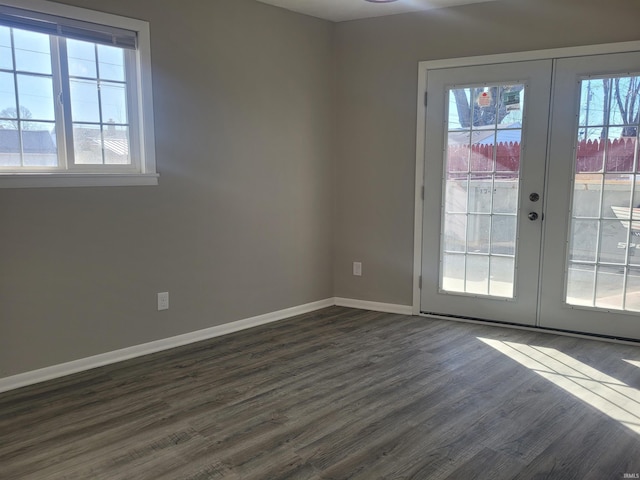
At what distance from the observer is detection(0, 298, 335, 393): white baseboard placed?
3.03 metres

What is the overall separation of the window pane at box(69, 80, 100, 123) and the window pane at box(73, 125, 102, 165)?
0.18ft

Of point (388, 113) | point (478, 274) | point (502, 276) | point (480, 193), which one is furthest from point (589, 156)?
point (388, 113)

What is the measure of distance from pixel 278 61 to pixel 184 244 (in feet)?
5.57

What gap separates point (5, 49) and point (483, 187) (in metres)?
3.37

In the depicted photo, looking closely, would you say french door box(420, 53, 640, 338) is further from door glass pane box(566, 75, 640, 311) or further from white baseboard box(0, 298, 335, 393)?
white baseboard box(0, 298, 335, 393)

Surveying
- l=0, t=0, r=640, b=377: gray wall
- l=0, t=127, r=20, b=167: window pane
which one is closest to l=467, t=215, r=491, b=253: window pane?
l=0, t=0, r=640, b=377: gray wall

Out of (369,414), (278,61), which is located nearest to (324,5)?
(278,61)

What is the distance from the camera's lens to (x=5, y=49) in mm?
2873

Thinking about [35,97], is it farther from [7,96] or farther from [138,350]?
[138,350]

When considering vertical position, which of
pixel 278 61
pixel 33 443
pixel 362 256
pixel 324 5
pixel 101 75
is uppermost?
pixel 324 5

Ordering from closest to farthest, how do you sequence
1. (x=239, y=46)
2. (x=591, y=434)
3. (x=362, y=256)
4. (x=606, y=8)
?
(x=591, y=434) < (x=606, y=8) < (x=239, y=46) < (x=362, y=256)

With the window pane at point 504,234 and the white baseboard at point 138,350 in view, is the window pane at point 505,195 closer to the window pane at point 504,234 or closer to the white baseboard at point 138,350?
the window pane at point 504,234

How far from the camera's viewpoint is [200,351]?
3.62 m

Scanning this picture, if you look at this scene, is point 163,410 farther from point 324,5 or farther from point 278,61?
point 324,5
